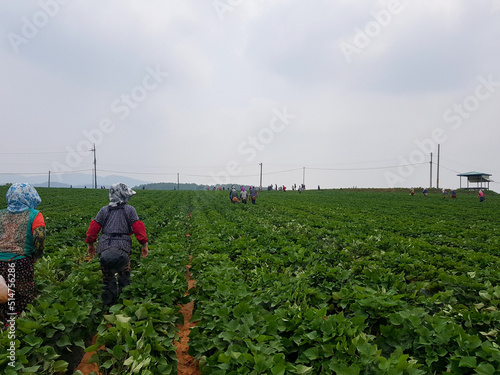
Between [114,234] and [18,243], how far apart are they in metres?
1.25

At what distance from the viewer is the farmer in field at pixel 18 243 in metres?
3.75

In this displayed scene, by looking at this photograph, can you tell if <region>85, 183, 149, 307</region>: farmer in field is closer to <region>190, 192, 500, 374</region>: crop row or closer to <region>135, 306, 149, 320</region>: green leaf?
<region>135, 306, 149, 320</region>: green leaf

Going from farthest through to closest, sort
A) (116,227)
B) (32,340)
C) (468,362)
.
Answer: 1. (116,227)
2. (32,340)
3. (468,362)

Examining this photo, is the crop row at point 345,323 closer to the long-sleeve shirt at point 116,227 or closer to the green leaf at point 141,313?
the green leaf at point 141,313

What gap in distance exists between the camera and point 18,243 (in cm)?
379

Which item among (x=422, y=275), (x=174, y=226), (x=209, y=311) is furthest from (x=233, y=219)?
(x=209, y=311)

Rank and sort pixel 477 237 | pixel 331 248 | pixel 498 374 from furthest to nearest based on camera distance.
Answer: pixel 477 237 < pixel 331 248 < pixel 498 374

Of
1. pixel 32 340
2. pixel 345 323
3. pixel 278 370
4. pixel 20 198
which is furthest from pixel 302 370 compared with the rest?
pixel 20 198

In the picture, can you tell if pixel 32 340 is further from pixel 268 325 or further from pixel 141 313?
pixel 268 325

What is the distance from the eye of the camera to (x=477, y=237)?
12141mm

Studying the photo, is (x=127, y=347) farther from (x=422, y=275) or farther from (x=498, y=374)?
(x=422, y=275)

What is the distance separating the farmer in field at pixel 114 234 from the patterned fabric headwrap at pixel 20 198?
0.97 meters

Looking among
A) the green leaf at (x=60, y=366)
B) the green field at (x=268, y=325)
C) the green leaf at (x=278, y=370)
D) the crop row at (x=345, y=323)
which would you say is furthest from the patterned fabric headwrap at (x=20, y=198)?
the green leaf at (x=278, y=370)

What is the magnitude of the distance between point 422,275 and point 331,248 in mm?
2548
